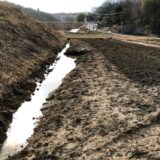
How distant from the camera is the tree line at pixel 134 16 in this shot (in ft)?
335

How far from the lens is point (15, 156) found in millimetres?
14852

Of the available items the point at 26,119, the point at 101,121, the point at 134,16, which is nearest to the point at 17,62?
the point at 26,119

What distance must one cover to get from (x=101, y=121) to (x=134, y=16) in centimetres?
11653

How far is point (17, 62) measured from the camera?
31.7 metres

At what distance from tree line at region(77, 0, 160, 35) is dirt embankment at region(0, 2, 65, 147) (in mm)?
52608

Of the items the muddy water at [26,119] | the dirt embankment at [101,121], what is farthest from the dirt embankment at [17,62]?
the dirt embankment at [101,121]

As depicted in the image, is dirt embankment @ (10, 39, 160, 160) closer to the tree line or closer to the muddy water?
the muddy water

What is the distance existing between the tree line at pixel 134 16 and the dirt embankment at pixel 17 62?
52.6m

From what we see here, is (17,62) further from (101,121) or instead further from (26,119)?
(101,121)

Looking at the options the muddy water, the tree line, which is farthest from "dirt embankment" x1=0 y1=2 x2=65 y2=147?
the tree line

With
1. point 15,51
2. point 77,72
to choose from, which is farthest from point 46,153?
point 15,51

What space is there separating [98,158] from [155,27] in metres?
88.7

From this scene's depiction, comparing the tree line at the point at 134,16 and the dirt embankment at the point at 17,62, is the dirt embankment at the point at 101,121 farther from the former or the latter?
the tree line at the point at 134,16

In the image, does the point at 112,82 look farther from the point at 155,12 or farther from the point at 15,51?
the point at 155,12
